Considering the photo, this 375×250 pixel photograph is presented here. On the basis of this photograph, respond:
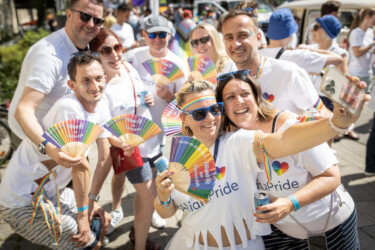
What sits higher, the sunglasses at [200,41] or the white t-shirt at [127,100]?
the sunglasses at [200,41]

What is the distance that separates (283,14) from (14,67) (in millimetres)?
5827

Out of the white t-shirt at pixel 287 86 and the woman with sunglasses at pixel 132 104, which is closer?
the white t-shirt at pixel 287 86

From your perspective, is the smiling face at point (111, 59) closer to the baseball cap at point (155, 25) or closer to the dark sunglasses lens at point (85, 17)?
the dark sunglasses lens at point (85, 17)

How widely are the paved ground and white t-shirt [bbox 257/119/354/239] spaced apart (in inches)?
59.6

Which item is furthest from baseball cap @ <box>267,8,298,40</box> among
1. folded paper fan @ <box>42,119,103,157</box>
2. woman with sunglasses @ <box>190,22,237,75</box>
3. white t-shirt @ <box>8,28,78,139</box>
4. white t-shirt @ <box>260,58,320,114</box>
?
folded paper fan @ <box>42,119,103,157</box>

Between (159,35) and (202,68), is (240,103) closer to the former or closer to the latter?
(202,68)

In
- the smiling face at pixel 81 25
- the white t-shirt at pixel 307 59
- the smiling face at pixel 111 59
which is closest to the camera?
the smiling face at pixel 81 25

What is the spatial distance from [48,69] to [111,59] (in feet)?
1.85

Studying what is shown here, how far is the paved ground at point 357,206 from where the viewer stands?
3027 mm

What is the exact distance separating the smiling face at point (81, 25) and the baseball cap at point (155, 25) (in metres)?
0.77

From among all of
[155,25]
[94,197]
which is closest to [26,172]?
[94,197]

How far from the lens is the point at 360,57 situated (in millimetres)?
5309

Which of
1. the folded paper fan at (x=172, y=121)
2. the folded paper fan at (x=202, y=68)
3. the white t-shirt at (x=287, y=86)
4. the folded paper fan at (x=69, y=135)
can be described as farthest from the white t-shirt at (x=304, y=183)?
the folded paper fan at (x=202, y=68)

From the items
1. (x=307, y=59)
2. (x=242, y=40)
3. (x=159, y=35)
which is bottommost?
(x=307, y=59)
